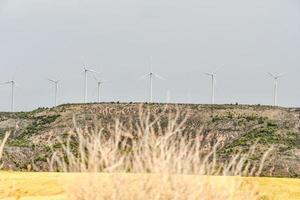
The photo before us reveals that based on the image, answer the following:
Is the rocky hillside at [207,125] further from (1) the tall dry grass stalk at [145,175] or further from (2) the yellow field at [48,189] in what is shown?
(1) the tall dry grass stalk at [145,175]

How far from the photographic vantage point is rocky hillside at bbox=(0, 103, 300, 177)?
110000 mm

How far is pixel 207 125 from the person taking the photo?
144m

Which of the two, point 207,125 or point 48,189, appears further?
point 207,125

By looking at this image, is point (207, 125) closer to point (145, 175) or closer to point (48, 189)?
point (48, 189)

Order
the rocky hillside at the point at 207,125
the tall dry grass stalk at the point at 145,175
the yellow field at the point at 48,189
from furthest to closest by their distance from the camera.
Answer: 1. the rocky hillside at the point at 207,125
2. the yellow field at the point at 48,189
3. the tall dry grass stalk at the point at 145,175

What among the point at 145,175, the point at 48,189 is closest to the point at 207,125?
the point at 48,189

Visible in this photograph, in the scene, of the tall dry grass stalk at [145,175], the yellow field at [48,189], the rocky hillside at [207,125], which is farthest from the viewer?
the rocky hillside at [207,125]

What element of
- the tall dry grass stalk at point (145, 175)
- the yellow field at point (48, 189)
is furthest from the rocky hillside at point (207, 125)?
the tall dry grass stalk at point (145, 175)

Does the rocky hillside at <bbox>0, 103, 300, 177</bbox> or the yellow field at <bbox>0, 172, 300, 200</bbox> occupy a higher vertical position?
the rocky hillside at <bbox>0, 103, 300, 177</bbox>

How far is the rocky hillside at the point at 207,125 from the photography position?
4331 inches

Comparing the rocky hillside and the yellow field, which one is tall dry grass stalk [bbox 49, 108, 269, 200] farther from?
the rocky hillside

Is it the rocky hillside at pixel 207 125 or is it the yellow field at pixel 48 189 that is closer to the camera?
the yellow field at pixel 48 189

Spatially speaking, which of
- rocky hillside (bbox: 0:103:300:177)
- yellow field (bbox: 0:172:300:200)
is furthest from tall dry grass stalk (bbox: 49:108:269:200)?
rocky hillside (bbox: 0:103:300:177)

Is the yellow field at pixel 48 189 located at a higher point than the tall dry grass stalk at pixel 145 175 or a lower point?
lower
